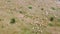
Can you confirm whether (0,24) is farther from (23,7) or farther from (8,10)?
(23,7)

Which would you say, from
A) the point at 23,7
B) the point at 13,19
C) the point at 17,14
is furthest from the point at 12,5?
the point at 13,19

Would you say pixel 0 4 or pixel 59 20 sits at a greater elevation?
pixel 0 4

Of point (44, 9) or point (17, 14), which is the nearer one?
point (17, 14)

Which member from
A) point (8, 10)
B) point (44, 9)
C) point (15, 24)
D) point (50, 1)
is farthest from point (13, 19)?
point (50, 1)

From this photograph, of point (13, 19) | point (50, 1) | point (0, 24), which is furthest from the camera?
point (50, 1)

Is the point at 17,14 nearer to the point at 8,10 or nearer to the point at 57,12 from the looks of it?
the point at 8,10

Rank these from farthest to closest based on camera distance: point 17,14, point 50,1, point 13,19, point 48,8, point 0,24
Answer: point 50,1 < point 48,8 < point 17,14 < point 13,19 < point 0,24
